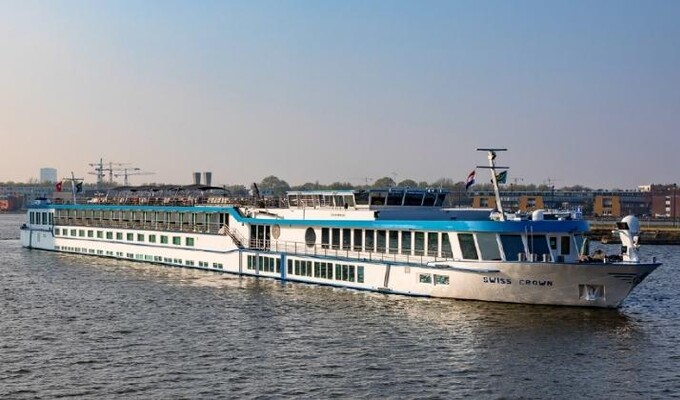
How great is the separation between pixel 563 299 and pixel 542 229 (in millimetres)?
4448

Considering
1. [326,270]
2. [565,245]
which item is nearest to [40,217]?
[326,270]

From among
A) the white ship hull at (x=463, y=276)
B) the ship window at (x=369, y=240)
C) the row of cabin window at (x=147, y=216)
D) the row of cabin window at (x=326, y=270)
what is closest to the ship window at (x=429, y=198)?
the ship window at (x=369, y=240)

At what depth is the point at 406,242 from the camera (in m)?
57.2

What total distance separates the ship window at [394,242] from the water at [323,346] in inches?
144

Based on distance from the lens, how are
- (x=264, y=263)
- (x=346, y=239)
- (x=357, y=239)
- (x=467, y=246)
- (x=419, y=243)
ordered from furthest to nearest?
(x=264, y=263), (x=346, y=239), (x=357, y=239), (x=419, y=243), (x=467, y=246)

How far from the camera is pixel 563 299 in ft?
161

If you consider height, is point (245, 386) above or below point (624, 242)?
below

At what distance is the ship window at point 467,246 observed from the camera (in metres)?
51.6

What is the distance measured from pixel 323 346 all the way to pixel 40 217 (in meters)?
77.4

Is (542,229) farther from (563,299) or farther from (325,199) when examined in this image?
(325,199)

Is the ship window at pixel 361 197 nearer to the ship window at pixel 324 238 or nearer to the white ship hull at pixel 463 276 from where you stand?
the ship window at pixel 324 238

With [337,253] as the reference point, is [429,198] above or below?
above

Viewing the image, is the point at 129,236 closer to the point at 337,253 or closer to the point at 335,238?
the point at 335,238

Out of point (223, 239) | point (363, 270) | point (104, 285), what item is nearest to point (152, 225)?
point (223, 239)
